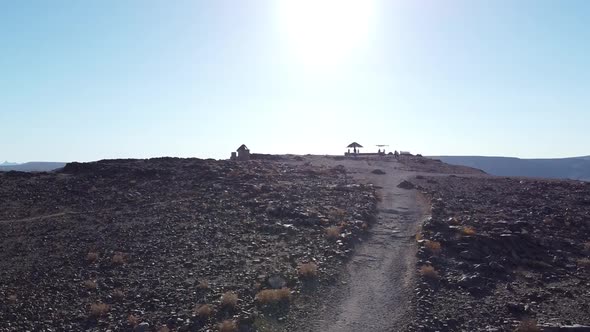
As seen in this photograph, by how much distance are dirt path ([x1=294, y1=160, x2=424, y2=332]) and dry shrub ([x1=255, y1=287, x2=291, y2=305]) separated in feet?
3.69

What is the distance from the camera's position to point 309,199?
25.7 meters

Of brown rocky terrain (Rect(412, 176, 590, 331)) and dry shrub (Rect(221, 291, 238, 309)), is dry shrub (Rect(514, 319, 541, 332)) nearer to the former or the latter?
brown rocky terrain (Rect(412, 176, 590, 331))

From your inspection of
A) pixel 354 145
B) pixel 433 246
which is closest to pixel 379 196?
pixel 433 246

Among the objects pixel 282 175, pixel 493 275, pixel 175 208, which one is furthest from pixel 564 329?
pixel 282 175

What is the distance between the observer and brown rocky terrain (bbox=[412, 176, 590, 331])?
12.4 meters

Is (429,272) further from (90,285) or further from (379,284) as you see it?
(90,285)

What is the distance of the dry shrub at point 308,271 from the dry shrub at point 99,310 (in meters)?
5.64

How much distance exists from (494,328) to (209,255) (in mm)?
9463

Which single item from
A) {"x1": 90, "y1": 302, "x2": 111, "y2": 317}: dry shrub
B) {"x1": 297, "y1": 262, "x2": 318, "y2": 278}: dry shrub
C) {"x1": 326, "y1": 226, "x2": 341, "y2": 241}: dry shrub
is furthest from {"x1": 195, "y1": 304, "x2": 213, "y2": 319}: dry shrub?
{"x1": 326, "y1": 226, "x2": 341, "y2": 241}: dry shrub

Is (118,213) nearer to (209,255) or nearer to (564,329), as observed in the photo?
(209,255)

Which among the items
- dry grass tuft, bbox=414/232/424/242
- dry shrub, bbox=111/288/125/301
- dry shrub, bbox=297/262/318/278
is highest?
dry grass tuft, bbox=414/232/424/242

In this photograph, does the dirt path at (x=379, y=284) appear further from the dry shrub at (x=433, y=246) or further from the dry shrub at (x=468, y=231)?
the dry shrub at (x=468, y=231)

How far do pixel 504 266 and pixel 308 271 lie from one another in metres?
6.82

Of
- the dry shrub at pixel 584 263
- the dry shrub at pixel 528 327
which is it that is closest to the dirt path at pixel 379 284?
the dry shrub at pixel 528 327
